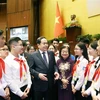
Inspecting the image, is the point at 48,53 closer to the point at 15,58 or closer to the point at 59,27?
the point at 15,58

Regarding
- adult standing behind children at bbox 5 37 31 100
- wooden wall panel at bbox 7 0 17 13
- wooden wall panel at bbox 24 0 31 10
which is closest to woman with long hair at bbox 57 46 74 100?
adult standing behind children at bbox 5 37 31 100

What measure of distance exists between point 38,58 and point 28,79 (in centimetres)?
66

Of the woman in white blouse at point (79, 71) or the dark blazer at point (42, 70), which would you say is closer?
the woman in white blouse at point (79, 71)

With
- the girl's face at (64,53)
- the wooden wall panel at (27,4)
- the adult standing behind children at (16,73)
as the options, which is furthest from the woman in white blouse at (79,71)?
the wooden wall panel at (27,4)

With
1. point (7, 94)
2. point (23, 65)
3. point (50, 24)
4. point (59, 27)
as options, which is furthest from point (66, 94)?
point (50, 24)

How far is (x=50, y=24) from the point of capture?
387 inches

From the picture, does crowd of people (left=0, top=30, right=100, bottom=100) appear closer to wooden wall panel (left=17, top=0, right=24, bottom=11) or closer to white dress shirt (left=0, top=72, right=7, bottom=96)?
white dress shirt (left=0, top=72, right=7, bottom=96)

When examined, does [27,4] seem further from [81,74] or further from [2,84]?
[2,84]

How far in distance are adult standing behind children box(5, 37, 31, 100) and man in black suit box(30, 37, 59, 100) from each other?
1.67ft

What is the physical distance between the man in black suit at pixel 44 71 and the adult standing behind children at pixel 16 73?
51 cm

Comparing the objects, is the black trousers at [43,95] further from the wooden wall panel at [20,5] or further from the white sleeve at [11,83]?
Result: the wooden wall panel at [20,5]

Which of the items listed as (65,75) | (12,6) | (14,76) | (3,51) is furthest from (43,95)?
(12,6)

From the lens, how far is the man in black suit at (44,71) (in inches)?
148

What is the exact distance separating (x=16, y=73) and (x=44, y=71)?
2.67ft
